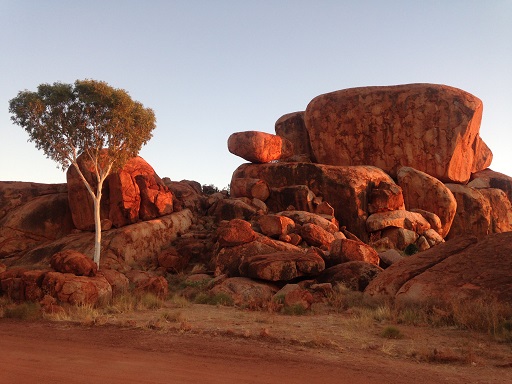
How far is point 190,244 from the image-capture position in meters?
25.7

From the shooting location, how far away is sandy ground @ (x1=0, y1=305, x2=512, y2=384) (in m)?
7.55

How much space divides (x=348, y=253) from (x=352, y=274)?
7.41 ft

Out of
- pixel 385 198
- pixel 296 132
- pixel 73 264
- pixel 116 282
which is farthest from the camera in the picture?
pixel 296 132

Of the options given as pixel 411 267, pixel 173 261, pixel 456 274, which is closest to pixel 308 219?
pixel 173 261

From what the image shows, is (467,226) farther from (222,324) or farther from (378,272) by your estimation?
(222,324)

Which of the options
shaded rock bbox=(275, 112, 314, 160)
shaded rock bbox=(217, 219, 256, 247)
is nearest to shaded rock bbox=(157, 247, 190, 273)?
shaded rock bbox=(217, 219, 256, 247)

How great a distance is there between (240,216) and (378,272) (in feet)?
37.5

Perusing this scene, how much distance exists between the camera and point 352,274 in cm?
1862

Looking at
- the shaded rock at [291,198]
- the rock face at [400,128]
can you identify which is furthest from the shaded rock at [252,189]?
the rock face at [400,128]

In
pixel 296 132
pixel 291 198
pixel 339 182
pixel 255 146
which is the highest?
pixel 296 132

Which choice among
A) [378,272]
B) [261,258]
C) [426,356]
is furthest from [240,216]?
[426,356]

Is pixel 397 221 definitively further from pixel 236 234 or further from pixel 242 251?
pixel 242 251

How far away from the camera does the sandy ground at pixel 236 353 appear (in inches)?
297

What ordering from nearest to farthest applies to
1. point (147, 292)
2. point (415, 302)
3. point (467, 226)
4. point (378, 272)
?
point (415, 302)
point (147, 292)
point (378, 272)
point (467, 226)
